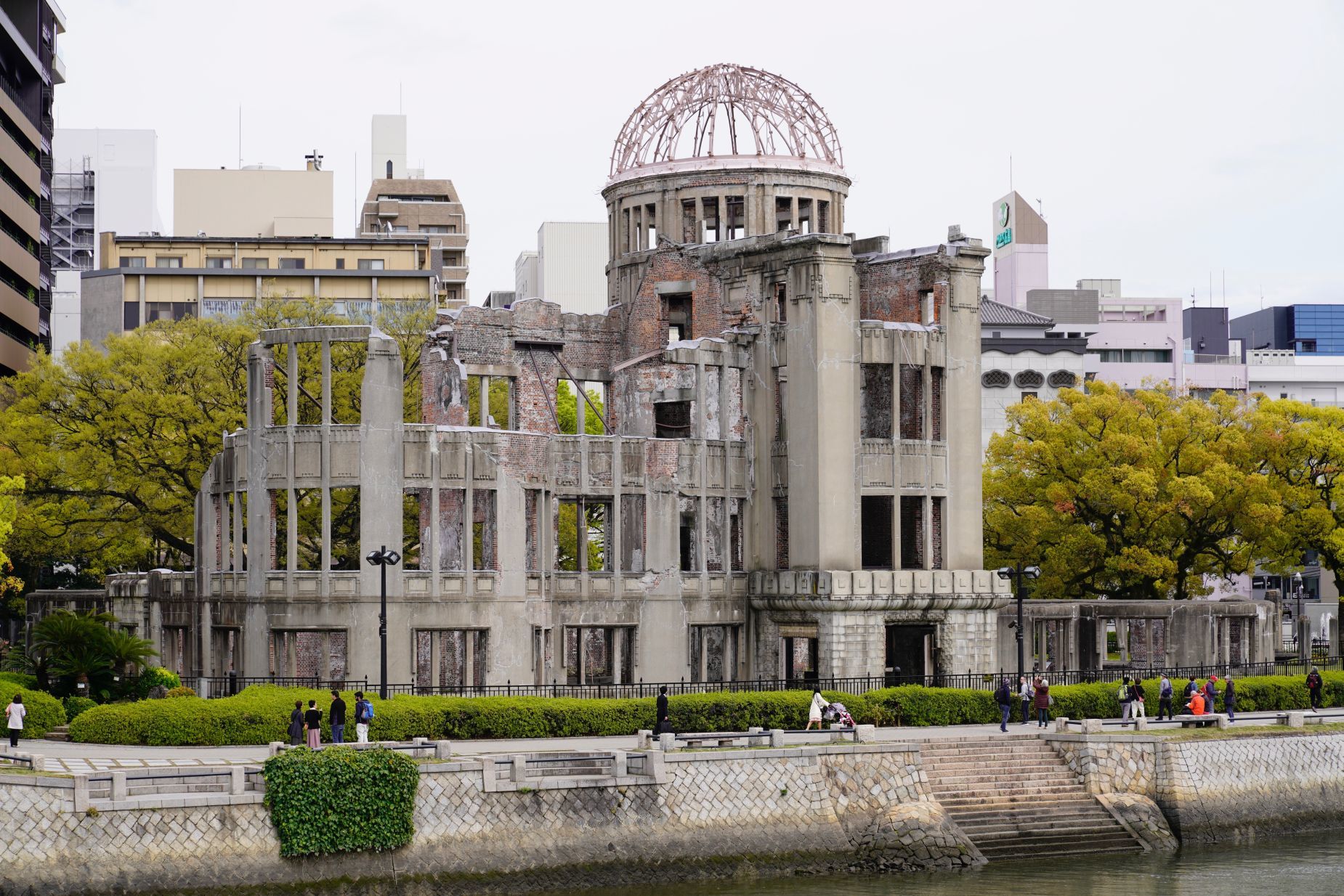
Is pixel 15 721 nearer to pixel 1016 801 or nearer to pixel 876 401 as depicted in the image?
pixel 1016 801

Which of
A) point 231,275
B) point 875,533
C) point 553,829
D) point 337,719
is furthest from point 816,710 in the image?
point 231,275

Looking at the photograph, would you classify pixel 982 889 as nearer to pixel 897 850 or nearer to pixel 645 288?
pixel 897 850

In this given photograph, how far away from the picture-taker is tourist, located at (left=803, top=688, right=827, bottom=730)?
51062 millimetres

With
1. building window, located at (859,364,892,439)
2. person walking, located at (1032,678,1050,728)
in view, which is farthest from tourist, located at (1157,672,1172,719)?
building window, located at (859,364,892,439)

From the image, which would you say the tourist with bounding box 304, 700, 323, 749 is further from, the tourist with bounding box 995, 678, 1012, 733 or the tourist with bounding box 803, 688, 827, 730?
the tourist with bounding box 995, 678, 1012, 733

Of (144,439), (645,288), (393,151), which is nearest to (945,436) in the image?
(645,288)

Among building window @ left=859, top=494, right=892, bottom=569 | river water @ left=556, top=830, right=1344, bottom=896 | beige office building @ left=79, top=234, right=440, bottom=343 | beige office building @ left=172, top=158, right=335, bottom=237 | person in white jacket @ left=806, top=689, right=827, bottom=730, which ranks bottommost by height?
river water @ left=556, top=830, right=1344, bottom=896

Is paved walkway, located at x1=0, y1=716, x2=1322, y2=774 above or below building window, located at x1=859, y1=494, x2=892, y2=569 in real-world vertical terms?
below

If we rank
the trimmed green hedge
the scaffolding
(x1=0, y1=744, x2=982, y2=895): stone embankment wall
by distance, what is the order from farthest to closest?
the scaffolding → the trimmed green hedge → (x1=0, y1=744, x2=982, y2=895): stone embankment wall

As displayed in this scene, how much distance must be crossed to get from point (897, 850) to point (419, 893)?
11505 mm

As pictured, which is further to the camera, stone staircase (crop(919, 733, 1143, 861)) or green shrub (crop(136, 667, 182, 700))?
green shrub (crop(136, 667, 182, 700))

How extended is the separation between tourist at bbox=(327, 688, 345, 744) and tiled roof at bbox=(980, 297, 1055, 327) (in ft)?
266

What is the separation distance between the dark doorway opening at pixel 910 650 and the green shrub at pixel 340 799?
89.4 feet

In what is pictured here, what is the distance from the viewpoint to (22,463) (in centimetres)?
7206
